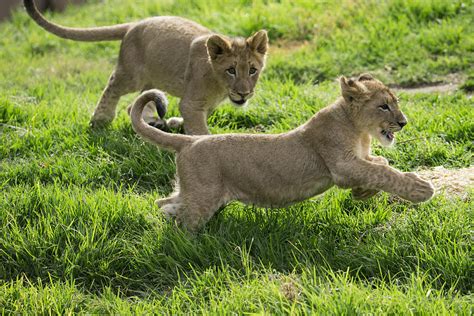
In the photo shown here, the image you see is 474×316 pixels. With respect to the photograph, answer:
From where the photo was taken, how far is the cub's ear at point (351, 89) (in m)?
5.55

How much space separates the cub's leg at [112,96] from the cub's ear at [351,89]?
3.10 m

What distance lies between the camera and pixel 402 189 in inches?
207

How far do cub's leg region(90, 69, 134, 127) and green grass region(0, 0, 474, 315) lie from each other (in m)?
0.15

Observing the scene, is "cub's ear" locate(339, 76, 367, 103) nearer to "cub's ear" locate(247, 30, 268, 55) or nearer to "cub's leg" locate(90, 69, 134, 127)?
"cub's ear" locate(247, 30, 268, 55)

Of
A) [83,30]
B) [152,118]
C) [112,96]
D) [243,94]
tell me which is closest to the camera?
[243,94]

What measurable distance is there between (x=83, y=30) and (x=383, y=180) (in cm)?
437

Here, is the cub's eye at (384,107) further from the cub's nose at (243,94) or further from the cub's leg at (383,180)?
the cub's nose at (243,94)

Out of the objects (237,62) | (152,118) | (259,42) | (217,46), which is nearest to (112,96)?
(152,118)

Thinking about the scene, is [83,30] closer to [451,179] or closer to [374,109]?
[374,109]

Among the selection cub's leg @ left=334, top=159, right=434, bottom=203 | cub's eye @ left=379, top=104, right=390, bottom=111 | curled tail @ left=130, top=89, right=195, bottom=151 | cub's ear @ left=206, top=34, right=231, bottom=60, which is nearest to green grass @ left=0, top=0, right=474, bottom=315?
cub's leg @ left=334, top=159, right=434, bottom=203

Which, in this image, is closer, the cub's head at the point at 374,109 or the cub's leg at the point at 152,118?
the cub's head at the point at 374,109

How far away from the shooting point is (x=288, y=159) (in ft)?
18.5

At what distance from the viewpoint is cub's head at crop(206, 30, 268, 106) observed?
685 cm

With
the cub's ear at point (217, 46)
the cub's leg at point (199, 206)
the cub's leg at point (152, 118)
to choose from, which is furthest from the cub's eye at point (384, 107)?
the cub's leg at point (152, 118)
